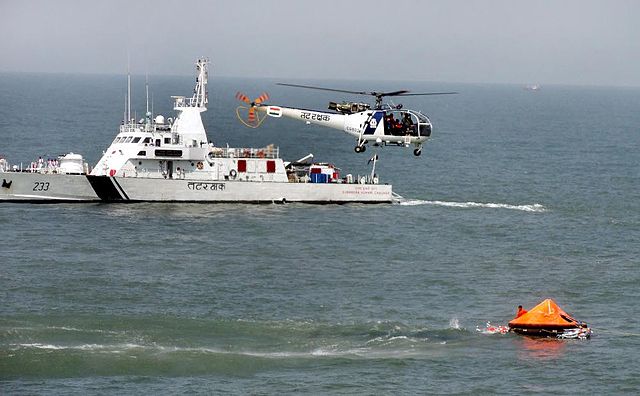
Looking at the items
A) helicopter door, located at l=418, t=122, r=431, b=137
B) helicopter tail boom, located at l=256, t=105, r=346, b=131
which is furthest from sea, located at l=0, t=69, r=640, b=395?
helicopter tail boom, located at l=256, t=105, r=346, b=131

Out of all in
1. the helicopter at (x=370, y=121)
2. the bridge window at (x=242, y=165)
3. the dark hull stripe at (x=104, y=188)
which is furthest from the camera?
the bridge window at (x=242, y=165)

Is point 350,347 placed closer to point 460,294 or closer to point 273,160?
point 460,294

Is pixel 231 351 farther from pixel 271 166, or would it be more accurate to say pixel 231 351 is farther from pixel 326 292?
pixel 271 166

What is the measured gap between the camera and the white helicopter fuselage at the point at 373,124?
97188 mm

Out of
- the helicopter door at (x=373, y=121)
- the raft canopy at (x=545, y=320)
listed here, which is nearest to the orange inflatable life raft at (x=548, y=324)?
the raft canopy at (x=545, y=320)

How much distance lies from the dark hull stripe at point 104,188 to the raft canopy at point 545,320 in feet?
145

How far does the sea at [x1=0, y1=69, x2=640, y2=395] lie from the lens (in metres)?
54.2

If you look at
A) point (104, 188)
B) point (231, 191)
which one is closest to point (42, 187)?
point (104, 188)

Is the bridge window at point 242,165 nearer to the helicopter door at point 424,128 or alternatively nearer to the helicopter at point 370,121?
the helicopter at point 370,121

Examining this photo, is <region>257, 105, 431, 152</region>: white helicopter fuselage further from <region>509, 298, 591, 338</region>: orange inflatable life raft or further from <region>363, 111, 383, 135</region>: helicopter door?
<region>509, 298, 591, 338</region>: orange inflatable life raft

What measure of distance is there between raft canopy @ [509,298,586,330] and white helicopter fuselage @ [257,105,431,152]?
3774cm

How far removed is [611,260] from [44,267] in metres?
37.7

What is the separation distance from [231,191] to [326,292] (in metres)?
31.0

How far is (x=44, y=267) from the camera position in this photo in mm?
73625
